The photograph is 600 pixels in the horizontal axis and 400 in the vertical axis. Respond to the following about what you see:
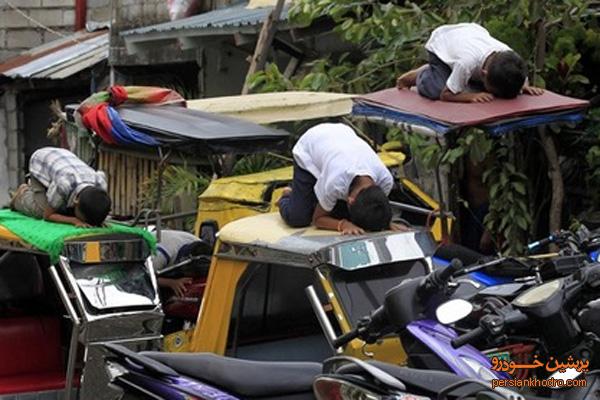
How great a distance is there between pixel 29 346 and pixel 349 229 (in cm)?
277

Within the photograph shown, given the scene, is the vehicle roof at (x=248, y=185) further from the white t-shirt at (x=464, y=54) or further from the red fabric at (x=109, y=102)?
the white t-shirt at (x=464, y=54)

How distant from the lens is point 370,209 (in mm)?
6445

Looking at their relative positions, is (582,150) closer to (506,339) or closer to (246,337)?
(246,337)

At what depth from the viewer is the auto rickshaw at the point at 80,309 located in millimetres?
7219

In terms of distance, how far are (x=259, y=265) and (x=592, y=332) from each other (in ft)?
9.44

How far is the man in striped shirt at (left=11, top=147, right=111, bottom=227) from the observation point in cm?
773

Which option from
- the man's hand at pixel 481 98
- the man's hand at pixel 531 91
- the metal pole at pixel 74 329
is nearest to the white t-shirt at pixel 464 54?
the man's hand at pixel 481 98

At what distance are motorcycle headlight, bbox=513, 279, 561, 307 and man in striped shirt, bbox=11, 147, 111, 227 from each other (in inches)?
155

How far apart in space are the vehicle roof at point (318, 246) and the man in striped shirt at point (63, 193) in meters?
1.17

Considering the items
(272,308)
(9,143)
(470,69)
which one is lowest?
(9,143)

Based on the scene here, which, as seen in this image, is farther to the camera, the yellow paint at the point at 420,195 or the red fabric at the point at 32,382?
the yellow paint at the point at 420,195

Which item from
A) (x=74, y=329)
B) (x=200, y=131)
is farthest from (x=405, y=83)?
(x=74, y=329)

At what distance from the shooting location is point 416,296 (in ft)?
14.8

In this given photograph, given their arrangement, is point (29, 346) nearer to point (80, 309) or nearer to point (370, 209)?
point (80, 309)
